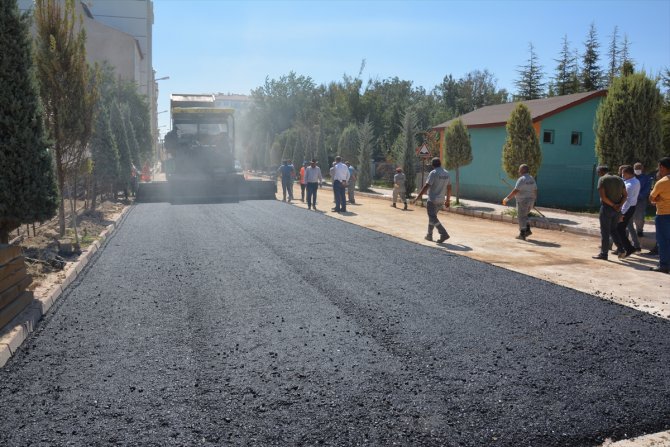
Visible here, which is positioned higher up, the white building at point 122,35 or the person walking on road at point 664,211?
the white building at point 122,35

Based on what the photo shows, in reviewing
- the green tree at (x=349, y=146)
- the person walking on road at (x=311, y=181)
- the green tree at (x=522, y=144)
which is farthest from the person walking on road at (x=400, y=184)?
the green tree at (x=349, y=146)

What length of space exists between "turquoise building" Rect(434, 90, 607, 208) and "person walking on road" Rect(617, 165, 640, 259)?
10.3m

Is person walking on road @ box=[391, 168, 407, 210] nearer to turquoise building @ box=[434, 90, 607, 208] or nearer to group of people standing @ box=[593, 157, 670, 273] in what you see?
turquoise building @ box=[434, 90, 607, 208]

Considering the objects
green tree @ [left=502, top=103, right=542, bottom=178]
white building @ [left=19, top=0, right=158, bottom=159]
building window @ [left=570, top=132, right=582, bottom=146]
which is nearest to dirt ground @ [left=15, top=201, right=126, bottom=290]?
green tree @ [left=502, top=103, right=542, bottom=178]

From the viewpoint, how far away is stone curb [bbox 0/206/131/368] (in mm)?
5027

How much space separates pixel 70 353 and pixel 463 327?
3858 millimetres

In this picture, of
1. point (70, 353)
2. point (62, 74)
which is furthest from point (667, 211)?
point (62, 74)

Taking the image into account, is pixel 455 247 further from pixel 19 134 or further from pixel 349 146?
pixel 349 146

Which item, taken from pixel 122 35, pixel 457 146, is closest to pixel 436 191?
pixel 457 146

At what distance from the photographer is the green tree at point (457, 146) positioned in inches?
862

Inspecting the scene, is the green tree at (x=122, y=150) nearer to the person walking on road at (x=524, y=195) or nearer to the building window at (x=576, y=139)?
the person walking on road at (x=524, y=195)

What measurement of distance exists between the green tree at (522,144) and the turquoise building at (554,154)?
123 inches

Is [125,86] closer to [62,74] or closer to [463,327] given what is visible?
[62,74]

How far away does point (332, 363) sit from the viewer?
15.7 feet
